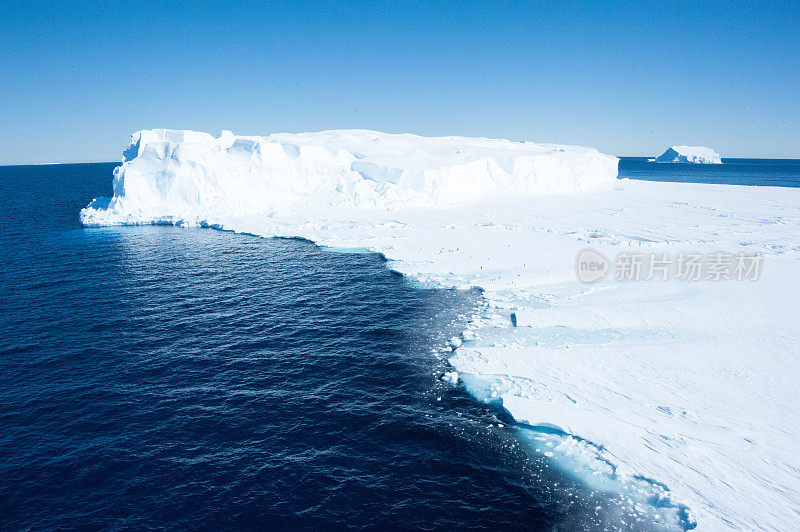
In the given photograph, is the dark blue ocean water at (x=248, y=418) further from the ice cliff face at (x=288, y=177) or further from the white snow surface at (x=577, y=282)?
the ice cliff face at (x=288, y=177)

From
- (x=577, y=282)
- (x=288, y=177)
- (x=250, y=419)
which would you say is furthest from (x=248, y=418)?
(x=288, y=177)

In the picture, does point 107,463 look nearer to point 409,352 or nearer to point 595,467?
point 409,352

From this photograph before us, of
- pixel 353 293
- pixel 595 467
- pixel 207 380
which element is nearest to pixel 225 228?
pixel 353 293

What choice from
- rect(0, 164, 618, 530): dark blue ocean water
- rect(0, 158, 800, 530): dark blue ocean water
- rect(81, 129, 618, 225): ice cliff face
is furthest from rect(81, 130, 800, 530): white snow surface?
rect(0, 164, 618, 530): dark blue ocean water

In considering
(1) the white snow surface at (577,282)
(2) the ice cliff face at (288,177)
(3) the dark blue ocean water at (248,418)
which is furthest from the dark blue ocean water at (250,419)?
(2) the ice cliff face at (288,177)

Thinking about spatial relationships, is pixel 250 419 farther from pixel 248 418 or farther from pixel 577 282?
pixel 577 282
